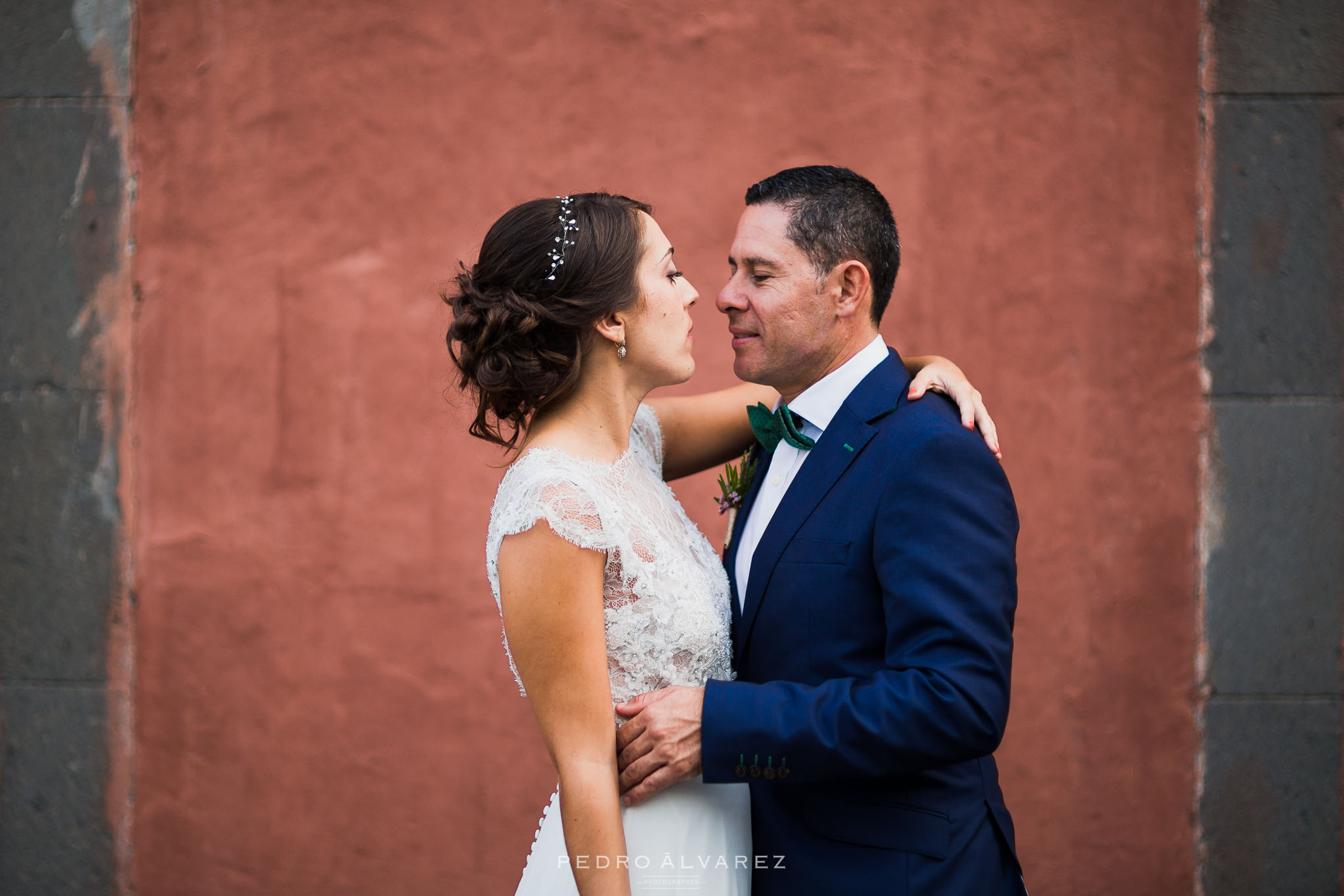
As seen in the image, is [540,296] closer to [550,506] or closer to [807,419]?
[550,506]

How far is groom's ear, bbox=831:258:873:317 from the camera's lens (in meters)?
2.28

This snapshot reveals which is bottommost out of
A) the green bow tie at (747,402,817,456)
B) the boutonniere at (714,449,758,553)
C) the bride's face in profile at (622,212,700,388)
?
the boutonniere at (714,449,758,553)

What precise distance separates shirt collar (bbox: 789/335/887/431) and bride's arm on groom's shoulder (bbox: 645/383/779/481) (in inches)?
19.3

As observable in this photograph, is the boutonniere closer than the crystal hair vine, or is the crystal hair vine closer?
the crystal hair vine

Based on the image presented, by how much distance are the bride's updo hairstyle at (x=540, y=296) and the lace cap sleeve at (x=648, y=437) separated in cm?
34

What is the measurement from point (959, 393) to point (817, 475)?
362mm

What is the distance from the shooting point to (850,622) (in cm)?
199

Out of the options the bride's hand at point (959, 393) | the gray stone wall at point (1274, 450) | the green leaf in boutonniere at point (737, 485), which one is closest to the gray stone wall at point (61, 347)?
the green leaf in boutonniere at point (737, 485)

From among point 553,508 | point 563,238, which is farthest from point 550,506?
point 563,238

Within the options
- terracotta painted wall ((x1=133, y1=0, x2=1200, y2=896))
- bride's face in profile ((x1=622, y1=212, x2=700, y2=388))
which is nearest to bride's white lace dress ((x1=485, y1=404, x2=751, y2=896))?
bride's face in profile ((x1=622, y1=212, x2=700, y2=388))

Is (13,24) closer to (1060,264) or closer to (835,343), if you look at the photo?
(835,343)

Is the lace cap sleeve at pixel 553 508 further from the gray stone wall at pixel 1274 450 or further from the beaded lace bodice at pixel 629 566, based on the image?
the gray stone wall at pixel 1274 450

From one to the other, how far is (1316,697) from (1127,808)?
75cm

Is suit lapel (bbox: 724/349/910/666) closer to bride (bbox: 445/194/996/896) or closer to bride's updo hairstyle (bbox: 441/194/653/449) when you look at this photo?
bride (bbox: 445/194/996/896)
